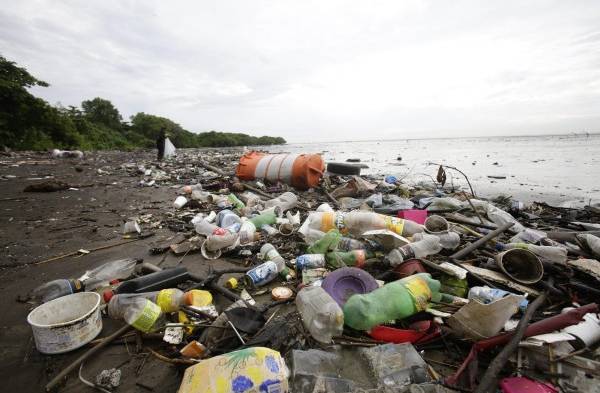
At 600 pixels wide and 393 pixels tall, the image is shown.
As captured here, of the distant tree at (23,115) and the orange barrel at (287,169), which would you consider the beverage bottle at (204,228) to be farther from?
the distant tree at (23,115)

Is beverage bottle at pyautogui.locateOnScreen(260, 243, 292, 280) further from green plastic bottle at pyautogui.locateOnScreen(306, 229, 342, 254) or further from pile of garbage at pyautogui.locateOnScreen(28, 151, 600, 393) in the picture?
green plastic bottle at pyautogui.locateOnScreen(306, 229, 342, 254)

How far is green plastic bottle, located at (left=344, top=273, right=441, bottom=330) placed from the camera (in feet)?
6.04

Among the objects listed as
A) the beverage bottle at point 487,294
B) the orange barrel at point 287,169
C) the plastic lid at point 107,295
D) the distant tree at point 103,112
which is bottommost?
the beverage bottle at point 487,294

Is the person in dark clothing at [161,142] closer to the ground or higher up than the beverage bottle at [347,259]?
higher up

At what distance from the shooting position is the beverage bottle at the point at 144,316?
1.82m

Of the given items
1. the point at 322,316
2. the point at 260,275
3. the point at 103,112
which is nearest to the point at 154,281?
the point at 260,275

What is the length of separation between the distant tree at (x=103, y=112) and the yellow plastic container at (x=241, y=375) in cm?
5753

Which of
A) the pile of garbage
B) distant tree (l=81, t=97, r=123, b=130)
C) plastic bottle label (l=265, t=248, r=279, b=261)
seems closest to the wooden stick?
the pile of garbage

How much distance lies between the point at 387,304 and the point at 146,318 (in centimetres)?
168

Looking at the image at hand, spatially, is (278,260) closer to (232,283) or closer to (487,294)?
(232,283)

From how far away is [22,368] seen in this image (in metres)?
1.62

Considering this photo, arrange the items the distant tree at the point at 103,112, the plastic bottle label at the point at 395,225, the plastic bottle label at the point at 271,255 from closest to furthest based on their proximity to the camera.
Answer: the plastic bottle label at the point at 271,255 < the plastic bottle label at the point at 395,225 < the distant tree at the point at 103,112

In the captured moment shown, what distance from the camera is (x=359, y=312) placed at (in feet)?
6.07

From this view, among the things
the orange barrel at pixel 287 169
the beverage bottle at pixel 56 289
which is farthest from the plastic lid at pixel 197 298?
the orange barrel at pixel 287 169
